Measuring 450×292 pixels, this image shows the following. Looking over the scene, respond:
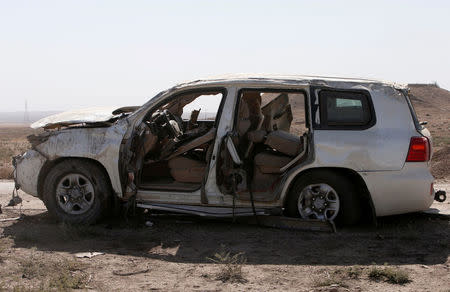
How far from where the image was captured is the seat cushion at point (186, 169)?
8.06m

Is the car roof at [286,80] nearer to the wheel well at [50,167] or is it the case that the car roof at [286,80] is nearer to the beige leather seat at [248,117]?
the beige leather seat at [248,117]

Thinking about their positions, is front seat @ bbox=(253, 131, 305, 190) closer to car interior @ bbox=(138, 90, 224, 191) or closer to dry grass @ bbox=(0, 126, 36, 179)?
car interior @ bbox=(138, 90, 224, 191)

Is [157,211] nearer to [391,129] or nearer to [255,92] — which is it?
[255,92]

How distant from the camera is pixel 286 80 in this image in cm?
770

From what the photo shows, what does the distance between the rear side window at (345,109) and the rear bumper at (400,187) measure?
62cm

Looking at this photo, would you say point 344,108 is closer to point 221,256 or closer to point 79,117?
point 221,256

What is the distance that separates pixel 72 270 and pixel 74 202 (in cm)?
195

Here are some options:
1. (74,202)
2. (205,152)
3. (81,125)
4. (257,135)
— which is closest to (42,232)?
(74,202)

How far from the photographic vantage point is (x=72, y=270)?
6129 millimetres

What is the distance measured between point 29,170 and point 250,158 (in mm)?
2740

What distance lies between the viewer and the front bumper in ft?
26.7

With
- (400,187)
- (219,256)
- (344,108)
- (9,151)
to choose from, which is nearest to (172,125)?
(344,108)

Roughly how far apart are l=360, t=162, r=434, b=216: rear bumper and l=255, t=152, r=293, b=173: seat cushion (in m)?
1.00

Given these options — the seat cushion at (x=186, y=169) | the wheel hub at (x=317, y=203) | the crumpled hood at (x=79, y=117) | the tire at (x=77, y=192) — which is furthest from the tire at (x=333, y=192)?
the crumpled hood at (x=79, y=117)
